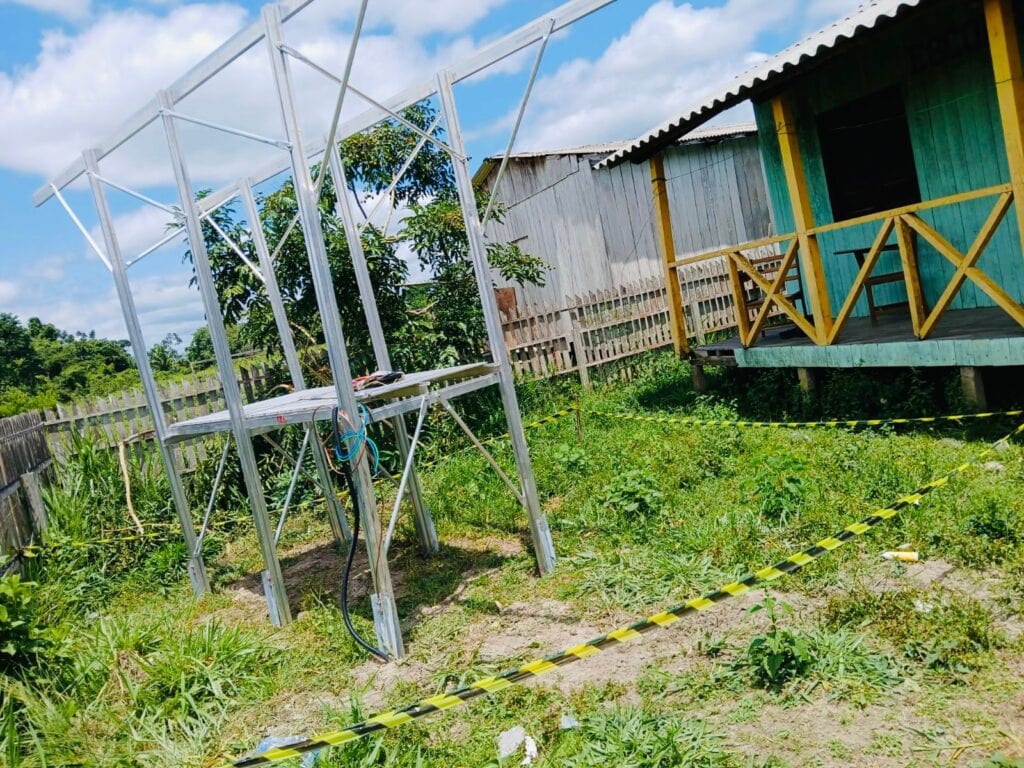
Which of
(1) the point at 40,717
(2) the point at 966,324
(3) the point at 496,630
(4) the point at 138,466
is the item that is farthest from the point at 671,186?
(1) the point at 40,717

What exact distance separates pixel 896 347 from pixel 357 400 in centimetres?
479

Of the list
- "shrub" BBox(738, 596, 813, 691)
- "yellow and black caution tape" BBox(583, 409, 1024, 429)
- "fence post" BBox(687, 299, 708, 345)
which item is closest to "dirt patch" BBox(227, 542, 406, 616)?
"shrub" BBox(738, 596, 813, 691)

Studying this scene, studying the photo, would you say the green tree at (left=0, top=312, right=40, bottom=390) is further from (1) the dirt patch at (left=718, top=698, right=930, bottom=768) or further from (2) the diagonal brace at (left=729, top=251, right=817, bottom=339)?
(1) the dirt patch at (left=718, top=698, right=930, bottom=768)

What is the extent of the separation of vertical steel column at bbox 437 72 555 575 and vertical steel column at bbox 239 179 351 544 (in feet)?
5.79

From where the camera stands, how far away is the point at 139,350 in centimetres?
607

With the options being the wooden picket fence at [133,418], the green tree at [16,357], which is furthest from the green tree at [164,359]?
the wooden picket fence at [133,418]

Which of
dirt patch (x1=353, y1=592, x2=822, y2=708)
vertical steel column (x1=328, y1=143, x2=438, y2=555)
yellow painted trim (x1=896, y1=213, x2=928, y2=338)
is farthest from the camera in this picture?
yellow painted trim (x1=896, y1=213, x2=928, y2=338)

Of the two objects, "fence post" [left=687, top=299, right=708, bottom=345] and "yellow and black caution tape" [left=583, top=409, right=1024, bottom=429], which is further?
"fence post" [left=687, top=299, right=708, bottom=345]

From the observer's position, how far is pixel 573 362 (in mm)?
11211

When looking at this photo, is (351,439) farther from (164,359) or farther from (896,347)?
(164,359)

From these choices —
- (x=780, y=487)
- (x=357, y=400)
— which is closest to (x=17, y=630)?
(x=357, y=400)

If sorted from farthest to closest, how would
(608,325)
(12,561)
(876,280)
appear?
(608,325), (876,280), (12,561)

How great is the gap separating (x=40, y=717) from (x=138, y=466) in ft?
14.9

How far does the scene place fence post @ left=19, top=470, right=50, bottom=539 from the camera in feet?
21.8
